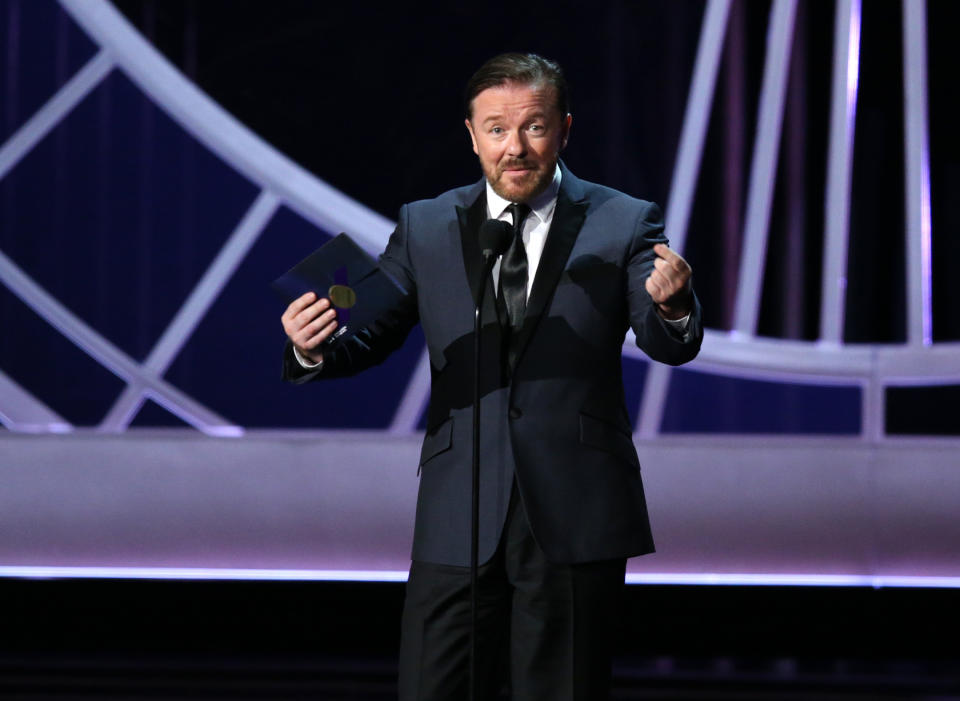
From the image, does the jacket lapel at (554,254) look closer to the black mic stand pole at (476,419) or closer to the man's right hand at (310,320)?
the black mic stand pole at (476,419)

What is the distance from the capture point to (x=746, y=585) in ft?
10.4

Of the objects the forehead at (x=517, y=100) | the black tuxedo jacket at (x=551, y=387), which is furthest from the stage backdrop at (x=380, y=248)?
the forehead at (x=517, y=100)

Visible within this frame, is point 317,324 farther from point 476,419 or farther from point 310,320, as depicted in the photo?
point 476,419

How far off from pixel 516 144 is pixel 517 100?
0.05 m

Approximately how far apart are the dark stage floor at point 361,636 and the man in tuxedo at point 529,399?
1.74 m

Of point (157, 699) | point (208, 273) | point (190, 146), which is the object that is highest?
point (190, 146)

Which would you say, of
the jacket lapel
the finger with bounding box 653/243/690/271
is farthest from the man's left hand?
the jacket lapel

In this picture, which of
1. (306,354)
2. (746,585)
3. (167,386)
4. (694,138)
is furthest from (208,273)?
(306,354)

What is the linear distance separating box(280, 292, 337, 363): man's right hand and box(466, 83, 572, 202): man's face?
266 mm

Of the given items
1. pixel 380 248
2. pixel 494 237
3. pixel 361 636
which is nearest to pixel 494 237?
pixel 494 237

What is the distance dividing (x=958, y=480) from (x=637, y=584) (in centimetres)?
93

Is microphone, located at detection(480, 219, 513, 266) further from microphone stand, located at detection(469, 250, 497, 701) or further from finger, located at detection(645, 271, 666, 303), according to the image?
finger, located at detection(645, 271, 666, 303)

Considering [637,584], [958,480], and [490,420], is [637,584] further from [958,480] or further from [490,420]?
[490,420]

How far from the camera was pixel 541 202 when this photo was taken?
1.44 meters
